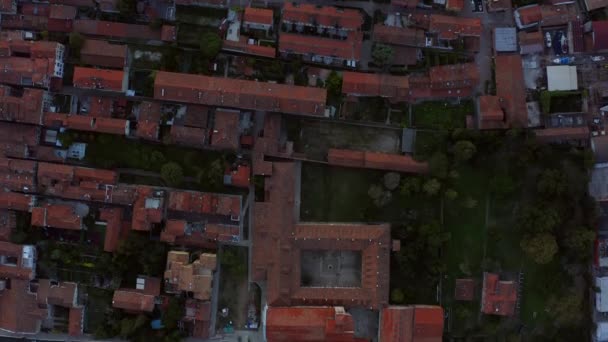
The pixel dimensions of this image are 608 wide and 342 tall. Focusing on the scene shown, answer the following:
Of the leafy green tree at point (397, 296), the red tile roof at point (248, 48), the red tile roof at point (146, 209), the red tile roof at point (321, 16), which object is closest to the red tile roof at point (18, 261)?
the red tile roof at point (146, 209)

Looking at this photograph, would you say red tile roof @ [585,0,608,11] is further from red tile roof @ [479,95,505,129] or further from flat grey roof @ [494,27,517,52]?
red tile roof @ [479,95,505,129]

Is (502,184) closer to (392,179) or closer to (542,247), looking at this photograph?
(542,247)

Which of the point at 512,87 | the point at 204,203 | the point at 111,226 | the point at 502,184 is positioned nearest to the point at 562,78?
the point at 512,87

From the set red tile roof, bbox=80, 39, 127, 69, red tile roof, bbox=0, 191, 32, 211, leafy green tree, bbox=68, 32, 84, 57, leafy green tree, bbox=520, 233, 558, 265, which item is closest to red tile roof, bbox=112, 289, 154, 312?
red tile roof, bbox=0, 191, 32, 211

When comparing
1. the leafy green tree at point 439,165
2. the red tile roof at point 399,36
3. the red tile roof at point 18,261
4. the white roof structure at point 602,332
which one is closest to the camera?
the leafy green tree at point 439,165

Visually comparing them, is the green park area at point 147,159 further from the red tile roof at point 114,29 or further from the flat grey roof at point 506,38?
the flat grey roof at point 506,38

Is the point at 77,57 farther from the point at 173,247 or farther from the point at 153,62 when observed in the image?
the point at 173,247

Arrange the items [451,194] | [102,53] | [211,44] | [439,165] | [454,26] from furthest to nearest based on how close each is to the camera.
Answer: [102,53] < [454,26] < [211,44] < [451,194] < [439,165]
